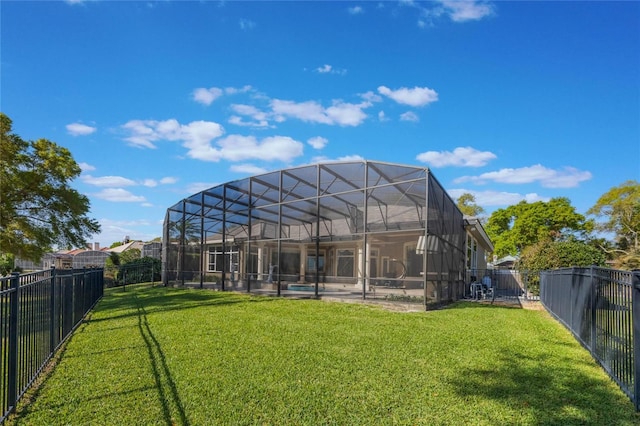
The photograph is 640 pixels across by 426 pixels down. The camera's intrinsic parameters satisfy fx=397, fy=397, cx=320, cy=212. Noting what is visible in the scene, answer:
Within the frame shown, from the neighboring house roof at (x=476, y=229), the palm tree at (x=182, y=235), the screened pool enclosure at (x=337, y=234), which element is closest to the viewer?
the screened pool enclosure at (x=337, y=234)

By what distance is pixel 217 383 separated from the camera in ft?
13.9

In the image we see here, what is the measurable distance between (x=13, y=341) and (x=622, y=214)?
4088 centimetres

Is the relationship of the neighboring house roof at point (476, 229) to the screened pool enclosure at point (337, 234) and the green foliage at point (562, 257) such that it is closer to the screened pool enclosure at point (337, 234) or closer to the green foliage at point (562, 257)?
the screened pool enclosure at point (337, 234)

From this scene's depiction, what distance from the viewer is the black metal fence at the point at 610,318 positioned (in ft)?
12.4

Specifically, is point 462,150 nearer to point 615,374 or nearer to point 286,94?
point 286,94

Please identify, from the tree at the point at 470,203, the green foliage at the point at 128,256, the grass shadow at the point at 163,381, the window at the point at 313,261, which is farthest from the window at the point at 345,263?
the tree at the point at 470,203

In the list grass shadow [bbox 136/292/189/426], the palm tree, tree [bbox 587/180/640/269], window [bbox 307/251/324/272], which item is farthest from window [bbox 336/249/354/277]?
tree [bbox 587/180/640/269]

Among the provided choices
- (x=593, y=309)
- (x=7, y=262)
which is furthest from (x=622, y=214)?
(x=7, y=262)

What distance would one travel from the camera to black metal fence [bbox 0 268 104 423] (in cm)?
354

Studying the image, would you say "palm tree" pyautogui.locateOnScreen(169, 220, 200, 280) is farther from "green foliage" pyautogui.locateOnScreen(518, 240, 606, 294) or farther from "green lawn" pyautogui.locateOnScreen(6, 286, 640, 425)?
"green foliage" pyautogui.locateOnScreen(518, 240, 606, 294)

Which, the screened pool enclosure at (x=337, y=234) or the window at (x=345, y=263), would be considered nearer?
the screened pool enclosure at (x=337, y=234)

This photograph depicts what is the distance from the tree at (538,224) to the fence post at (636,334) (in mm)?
37701

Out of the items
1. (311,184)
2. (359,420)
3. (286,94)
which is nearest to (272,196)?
(311,184)

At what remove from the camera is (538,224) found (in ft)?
139
